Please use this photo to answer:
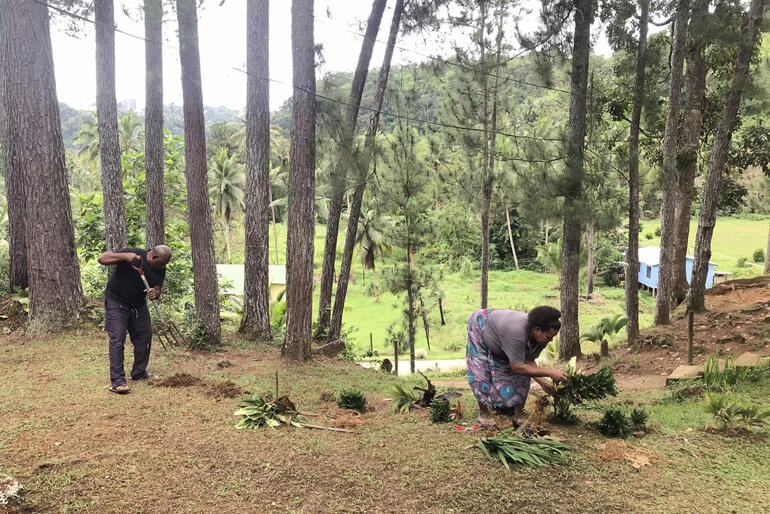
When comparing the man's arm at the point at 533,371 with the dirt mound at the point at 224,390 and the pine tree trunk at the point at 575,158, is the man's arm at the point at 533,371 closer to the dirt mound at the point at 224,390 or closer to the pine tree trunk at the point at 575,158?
the dirt mound at the point at 224,390

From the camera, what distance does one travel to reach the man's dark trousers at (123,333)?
18.1 feet

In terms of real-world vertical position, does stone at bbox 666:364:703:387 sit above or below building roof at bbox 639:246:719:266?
above

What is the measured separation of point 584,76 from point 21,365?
10.4 metres

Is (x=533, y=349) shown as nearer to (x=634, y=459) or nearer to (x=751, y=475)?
(x=634, y=459)

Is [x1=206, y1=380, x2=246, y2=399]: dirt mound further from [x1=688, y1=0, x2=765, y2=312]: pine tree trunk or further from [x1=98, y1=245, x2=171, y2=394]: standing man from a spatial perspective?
[x1=688, y1=0, x2=765, y2=312]: pine tree trunk

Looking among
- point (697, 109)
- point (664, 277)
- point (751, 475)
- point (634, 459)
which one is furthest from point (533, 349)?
point (697, 109)

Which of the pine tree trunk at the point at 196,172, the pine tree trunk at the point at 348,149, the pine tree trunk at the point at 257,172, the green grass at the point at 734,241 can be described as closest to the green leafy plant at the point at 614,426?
the pine tree trunk at the point at 348,149

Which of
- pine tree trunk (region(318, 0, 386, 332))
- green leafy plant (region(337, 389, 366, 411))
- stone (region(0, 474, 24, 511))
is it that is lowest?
green leafy plant (region(337, 389, 366, 411))

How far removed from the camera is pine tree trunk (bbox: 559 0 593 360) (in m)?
10.6

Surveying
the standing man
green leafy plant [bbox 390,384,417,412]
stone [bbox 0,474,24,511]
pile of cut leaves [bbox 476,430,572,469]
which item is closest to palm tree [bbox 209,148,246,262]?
the standing man

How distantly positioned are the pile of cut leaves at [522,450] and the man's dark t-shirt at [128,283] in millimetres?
3711

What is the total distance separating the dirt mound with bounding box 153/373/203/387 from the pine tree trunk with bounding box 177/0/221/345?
2.51 meters

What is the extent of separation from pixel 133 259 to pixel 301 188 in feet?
9.50

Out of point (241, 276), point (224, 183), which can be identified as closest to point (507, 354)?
point (241, 276)
